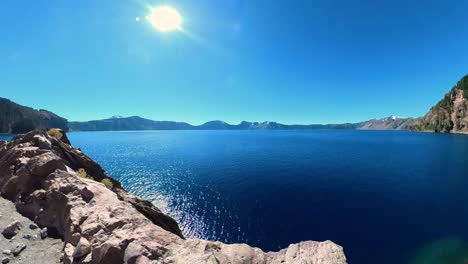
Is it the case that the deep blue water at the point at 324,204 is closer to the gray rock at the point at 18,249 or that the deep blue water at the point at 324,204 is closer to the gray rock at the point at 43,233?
the gray rock at the point at 43,233

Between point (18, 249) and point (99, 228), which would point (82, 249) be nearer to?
point (99, 228)

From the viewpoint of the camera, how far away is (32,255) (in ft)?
38.6

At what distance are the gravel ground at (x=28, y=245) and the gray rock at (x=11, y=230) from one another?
0.58 feet

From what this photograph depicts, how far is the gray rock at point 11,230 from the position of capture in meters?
12.8

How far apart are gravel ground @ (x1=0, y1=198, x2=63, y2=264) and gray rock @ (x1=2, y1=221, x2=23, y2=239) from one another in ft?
0.58

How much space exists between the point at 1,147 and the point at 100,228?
74.4 feet

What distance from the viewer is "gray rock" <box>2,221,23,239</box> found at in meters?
12.8

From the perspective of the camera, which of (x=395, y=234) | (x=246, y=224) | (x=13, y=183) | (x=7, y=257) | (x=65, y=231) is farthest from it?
(x=246, y=224)

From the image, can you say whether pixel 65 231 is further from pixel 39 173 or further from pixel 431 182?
pixel 431 182

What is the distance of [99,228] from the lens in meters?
12.1

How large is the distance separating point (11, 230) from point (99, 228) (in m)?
6.06

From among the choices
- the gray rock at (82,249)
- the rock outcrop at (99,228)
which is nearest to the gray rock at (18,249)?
the rock outcrop at (99,228)

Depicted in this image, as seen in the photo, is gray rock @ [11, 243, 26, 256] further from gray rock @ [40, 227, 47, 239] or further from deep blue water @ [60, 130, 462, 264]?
deep blue water @ [60, 130, 462, 264]

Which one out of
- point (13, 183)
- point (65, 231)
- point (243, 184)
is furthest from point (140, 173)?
point (65, 231)
